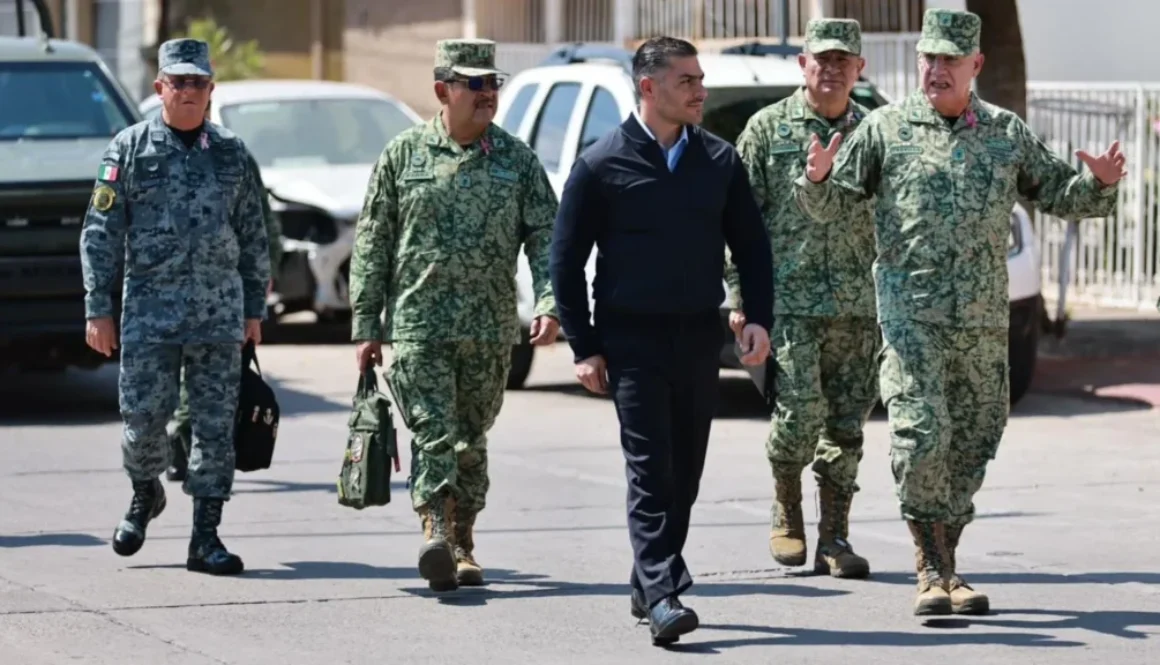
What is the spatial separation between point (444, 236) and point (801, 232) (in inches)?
52.0

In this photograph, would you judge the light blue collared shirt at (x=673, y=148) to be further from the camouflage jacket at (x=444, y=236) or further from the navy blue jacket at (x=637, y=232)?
the camouflage jacket at (x=444, y=236)

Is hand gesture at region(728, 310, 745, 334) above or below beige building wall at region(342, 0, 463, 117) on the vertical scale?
above

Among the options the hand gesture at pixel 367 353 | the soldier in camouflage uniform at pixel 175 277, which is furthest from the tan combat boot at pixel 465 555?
the soldier in camouflage uniform at pixel 175 277

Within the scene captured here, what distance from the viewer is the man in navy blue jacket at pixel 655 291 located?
288 inches

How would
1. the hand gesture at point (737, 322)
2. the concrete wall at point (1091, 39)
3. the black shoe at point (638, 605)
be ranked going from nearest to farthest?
the black shoe at point (638, 605) → the hand gesture at point (737, 322) → the concrete wall at point (1091, 39)

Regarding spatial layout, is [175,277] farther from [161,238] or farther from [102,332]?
[102,332]

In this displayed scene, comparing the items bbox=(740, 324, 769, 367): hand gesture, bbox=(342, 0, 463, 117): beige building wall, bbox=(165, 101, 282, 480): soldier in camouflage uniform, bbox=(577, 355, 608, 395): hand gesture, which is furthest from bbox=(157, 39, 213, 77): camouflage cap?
bbox=(342, 0, 463, 117): beige building wall

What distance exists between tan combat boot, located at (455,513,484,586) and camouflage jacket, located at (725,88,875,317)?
1.30 meters

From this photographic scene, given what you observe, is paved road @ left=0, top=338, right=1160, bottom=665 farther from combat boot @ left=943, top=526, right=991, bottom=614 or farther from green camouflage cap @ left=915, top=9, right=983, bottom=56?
green camouflage cap @ left=915, top=9, right=983, bottom=56

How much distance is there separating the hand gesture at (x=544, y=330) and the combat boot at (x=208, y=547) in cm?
157

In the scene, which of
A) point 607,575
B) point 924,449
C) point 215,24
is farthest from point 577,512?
point 215,24

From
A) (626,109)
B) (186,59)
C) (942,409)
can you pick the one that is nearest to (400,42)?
A: (626,109)

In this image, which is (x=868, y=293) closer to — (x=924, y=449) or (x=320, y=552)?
(x=924, y=449)

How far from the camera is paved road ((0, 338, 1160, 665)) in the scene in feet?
24.2
